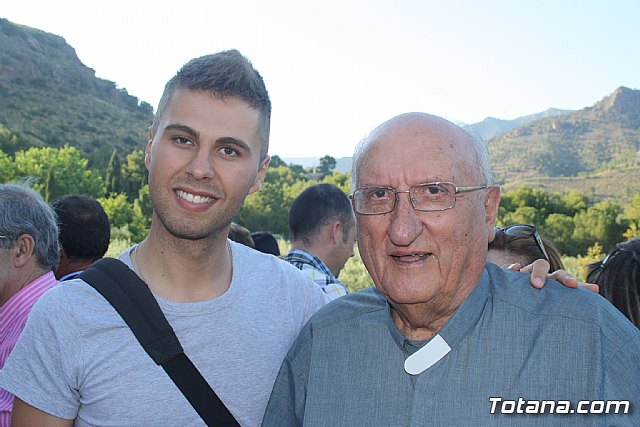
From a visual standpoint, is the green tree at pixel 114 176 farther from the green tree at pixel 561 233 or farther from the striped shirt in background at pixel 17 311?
the striped shirt in background at pixel 17 311

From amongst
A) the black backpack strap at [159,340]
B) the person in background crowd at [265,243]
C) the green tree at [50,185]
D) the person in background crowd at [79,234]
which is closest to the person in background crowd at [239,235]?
the person in background crowd at [265,243]

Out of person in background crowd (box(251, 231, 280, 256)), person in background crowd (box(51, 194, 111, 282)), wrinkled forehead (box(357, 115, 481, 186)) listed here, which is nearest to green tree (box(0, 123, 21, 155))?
person in background crowd (box(251, 231, 280, 256))

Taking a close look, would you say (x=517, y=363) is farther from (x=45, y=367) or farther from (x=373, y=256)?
(x=45, y=367)

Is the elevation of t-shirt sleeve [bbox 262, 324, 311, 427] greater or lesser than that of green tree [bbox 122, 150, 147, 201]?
greater

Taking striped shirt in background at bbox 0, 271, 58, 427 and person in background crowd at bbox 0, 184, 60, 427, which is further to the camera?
person in background crowd at bbox 0, 184, 60, 427

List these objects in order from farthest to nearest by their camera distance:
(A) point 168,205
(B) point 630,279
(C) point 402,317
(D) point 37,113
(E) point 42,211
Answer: (D) point 37,113 < (E) point 42,211 < (B) point 630,279 < (A) point 168,205 < (C) point 402,317

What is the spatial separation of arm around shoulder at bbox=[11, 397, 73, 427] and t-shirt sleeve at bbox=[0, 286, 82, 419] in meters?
0.03

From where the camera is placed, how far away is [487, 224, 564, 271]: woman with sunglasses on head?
11.2 feet

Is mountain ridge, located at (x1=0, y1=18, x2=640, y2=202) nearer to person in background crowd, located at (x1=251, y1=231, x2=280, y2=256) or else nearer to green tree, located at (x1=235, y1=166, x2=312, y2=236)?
green tree, located at (x1=235, y1=166, x2=312, y2=236)

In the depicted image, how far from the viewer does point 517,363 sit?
73.7 inches

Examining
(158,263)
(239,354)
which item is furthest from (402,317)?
(158,263)

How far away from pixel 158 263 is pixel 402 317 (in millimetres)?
1034

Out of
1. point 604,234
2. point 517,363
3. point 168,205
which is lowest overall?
point 604,234

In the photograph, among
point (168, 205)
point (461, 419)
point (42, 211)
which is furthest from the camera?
point (42, 211)
